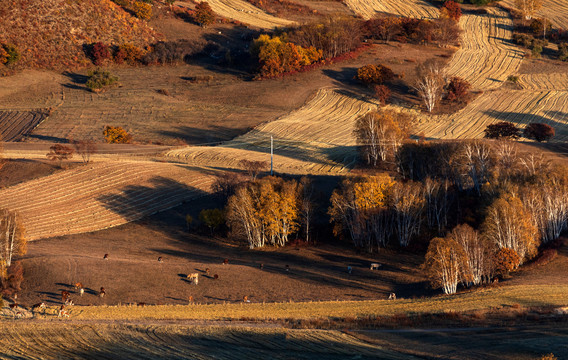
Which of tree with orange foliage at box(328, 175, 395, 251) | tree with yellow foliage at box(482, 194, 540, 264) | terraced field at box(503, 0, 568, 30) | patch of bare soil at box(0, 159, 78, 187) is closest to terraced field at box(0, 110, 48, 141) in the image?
patch of bare soil at box(0, 159, 78, 187)

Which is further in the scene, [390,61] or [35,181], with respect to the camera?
[390,61]


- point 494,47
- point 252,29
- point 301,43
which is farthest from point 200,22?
point 494,47

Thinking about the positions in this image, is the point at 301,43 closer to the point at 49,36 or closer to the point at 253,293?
the point at 49,36

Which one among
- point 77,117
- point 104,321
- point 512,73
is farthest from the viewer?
point 512,73

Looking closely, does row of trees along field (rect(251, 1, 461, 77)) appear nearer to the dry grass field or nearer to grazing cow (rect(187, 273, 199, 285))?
grazing cow (rect(187, 273, 199, 285))

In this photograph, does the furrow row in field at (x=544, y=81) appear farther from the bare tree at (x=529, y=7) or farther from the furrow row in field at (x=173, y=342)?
the furrow row in field at (x=173, y=342)

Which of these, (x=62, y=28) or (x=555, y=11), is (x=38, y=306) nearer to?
(x=62, y=28)

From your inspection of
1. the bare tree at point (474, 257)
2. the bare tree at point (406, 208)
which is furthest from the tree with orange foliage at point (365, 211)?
the bare tree at point (474, 257)
